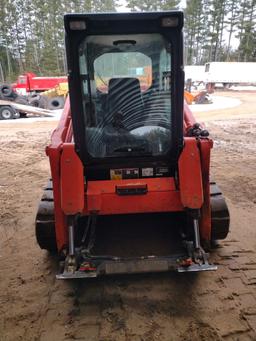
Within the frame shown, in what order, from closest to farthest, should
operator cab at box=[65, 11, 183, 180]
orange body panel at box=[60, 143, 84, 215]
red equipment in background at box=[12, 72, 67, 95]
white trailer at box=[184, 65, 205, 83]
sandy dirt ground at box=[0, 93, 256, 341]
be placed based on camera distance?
sandy dirt ground at box=[0, 93, 256, 341] → operator cab at box=[65, 11, 183, 180] → orange body panel at box=[60, 143, 84, 215] → red equipment in background at box=[12, 72, 67, 95] → white trailer at box=[184, 65, 205, 83]

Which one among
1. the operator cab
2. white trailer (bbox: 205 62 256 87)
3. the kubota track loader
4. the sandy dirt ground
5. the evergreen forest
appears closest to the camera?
the sandy dirt ground

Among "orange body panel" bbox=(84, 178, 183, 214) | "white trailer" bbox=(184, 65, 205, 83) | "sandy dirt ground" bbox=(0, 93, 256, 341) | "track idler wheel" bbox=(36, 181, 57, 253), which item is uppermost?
"orange body panel" bbox=(84, 178, 183, 214)

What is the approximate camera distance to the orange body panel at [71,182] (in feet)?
10.5

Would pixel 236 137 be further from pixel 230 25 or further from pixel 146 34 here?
pixel 230 25

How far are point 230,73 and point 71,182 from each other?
34228 mm

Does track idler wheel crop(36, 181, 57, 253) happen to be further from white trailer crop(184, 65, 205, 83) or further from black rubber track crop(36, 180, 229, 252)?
white trailer crop(184, 65, 205, 83)

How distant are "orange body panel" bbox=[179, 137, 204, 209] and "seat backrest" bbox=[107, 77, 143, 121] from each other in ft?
1.98

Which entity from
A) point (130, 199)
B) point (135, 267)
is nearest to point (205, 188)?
point (130, 199)

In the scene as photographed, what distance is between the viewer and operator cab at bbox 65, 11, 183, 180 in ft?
9.63

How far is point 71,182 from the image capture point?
322 centimetres

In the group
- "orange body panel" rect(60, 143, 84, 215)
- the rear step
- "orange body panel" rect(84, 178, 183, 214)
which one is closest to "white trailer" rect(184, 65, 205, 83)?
"orange body panel" rect(84, 178, 183, 214)

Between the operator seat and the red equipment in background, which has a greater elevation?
the operator seat

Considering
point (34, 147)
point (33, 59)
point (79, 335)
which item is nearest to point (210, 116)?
point (34, 147)

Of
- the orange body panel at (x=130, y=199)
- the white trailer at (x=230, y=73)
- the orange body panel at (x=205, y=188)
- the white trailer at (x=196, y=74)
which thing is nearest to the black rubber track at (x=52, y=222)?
the orange body panel at (x=205, y=188)
